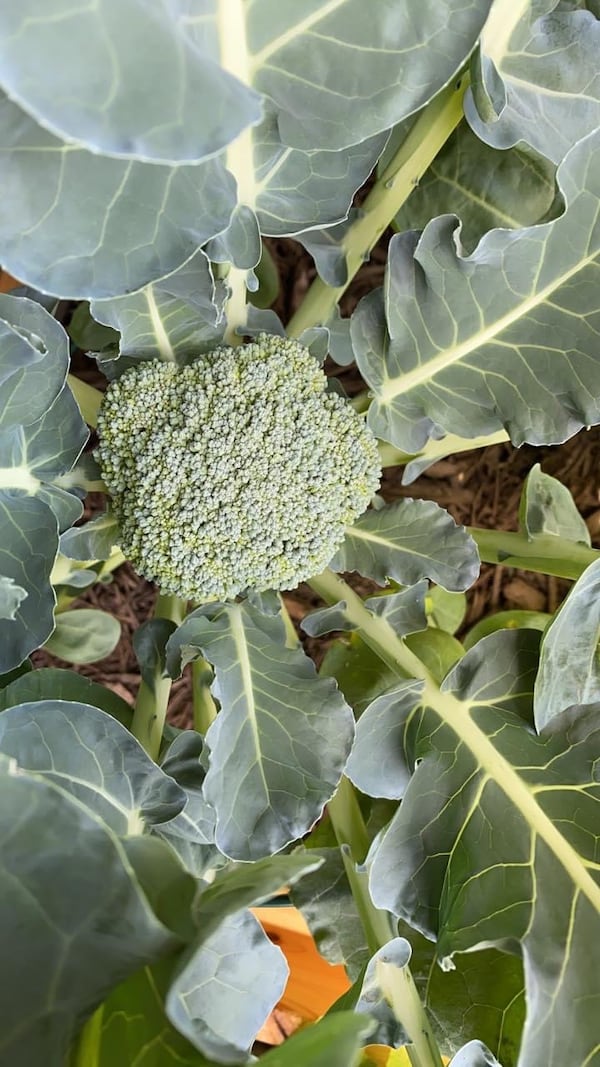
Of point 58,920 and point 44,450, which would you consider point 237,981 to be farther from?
point 44,450

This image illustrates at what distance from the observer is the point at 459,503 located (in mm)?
1252

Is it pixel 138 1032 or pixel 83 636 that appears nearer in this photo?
pixel 138 1032

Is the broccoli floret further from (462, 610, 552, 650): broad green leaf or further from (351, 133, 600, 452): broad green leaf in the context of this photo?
(462, 610, 552, 650): broad green leaf

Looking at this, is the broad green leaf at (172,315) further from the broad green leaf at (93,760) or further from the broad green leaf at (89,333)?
the broad green leaf at (93,760)

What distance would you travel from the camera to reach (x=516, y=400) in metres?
0.82

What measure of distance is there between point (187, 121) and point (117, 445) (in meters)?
0.39

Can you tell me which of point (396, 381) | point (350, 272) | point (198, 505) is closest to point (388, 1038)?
point (198, 505)

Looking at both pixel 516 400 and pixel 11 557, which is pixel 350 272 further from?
pixel 11 557

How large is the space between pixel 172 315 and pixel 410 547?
1.11 feet

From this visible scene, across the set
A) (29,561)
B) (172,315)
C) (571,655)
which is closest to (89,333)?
(172,315)

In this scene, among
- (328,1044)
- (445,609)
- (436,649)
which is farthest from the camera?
(445,609)

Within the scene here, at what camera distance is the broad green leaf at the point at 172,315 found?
2.47ft

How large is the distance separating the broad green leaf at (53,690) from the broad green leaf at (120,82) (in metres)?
0.54

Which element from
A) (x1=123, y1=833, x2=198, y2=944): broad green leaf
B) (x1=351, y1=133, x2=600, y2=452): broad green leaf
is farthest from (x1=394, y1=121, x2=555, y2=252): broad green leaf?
(x1=123, y1=833, x2=198, y2=944): broad green leaf
